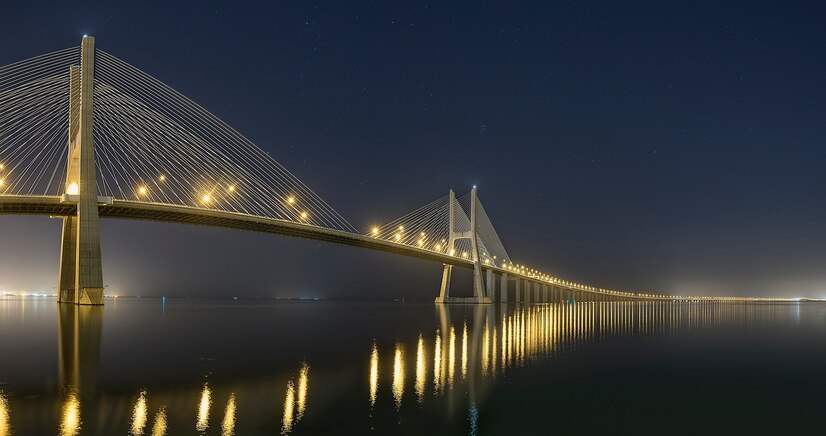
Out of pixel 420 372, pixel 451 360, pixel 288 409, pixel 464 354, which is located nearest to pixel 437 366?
pixel 420 372

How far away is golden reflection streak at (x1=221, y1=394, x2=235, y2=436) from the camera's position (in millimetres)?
9102

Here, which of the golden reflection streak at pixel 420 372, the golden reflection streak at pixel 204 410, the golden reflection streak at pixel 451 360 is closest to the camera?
the golden reflection streak at pixel 204 410

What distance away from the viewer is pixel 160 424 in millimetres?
9500

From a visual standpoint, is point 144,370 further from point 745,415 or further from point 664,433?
point 745,415

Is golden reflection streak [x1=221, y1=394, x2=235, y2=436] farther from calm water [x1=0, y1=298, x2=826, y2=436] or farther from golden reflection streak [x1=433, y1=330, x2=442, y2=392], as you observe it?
golden reflection streak [x1=433, y1=330, x2=442, y2=392]

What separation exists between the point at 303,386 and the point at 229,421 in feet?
11.1

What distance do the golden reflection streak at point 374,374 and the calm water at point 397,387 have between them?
0.03 metres

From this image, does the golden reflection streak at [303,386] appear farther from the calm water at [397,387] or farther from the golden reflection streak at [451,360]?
the golden reflection streak at [451,360]

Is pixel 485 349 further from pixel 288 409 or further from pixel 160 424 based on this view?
pixel 160 424

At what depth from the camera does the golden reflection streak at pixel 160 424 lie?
9010 millimetres

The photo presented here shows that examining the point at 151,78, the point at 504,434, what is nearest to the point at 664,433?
the point at 504,434

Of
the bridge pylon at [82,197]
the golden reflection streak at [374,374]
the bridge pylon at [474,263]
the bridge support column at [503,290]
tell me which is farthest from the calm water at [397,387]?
the bridge support column at [503,290]

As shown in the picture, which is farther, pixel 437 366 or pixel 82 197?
pixel 82 197

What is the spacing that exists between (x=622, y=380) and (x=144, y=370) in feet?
36.1
